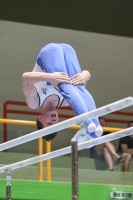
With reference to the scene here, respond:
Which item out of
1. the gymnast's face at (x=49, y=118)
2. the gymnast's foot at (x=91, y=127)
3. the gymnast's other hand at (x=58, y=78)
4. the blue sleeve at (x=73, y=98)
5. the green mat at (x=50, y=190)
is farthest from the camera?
the green mat at (x=50, y=190)

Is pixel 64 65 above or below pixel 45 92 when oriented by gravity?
above

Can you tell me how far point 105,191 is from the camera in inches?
246

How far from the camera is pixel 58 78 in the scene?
4.07 m

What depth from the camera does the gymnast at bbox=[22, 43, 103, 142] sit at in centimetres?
398

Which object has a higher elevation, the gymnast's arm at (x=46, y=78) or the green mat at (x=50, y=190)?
the gymnast's arm at (x=46, y=78)

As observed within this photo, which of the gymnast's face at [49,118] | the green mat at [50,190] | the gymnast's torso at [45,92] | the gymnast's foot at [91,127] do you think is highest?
the gymnast's torso at [45,92]

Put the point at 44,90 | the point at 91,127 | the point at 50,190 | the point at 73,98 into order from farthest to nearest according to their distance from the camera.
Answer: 1. the point at 50,190
2. the point at 44,90
3. the point at 73,98
4. the point at 91,127

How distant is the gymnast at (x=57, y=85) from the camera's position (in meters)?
3.98

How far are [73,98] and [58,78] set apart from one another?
20 centimetres

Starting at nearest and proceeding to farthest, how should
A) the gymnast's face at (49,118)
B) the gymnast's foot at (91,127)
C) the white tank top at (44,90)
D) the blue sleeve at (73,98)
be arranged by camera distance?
the gymnast's foot at (91,127) < the blue sleeve at (73,98) < the white tank top at (44,90) < the gymnast's face at (49,118)

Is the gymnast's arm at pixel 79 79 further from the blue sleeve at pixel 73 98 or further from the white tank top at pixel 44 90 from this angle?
the white tank top at pixel 44 90

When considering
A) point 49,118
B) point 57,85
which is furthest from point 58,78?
point 49,118

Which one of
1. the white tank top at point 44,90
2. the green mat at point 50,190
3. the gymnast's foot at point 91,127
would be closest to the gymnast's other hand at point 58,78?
the white tank top at point 44,90

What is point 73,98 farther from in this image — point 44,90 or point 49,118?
point 49,118
